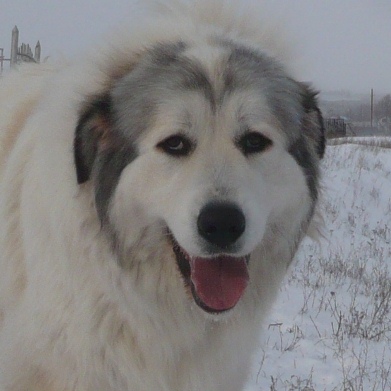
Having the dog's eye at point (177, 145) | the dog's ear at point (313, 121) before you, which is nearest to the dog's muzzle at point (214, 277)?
the dog's eye at point (177, 145)

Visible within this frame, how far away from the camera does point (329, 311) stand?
4383 mm

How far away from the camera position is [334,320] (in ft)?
13.8

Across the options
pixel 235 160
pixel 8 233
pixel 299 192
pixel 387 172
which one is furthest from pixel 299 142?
pixel 387 172

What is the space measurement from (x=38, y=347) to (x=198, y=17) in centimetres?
142

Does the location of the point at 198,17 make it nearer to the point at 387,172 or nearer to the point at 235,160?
the point at 235,160

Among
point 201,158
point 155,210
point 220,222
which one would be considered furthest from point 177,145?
point 220,222

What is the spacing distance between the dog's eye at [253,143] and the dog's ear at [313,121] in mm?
288

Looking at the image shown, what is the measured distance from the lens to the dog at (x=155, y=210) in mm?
2080

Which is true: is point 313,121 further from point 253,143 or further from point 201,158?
point 201,158

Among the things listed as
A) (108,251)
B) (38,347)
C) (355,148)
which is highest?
(108,251)

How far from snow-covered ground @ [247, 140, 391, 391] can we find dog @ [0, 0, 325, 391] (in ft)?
2.07

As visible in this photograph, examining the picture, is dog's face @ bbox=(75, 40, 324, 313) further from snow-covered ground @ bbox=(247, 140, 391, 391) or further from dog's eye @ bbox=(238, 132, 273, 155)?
snow-covered ground @ bbox=(247, 140, 391, 391)

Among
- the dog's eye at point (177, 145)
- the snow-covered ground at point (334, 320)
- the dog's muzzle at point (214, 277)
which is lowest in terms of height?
the snow-covered ground at point (334, 320)

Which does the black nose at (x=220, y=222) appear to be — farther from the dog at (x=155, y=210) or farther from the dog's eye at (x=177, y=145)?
the dog's eye at (x=177, y=145)
